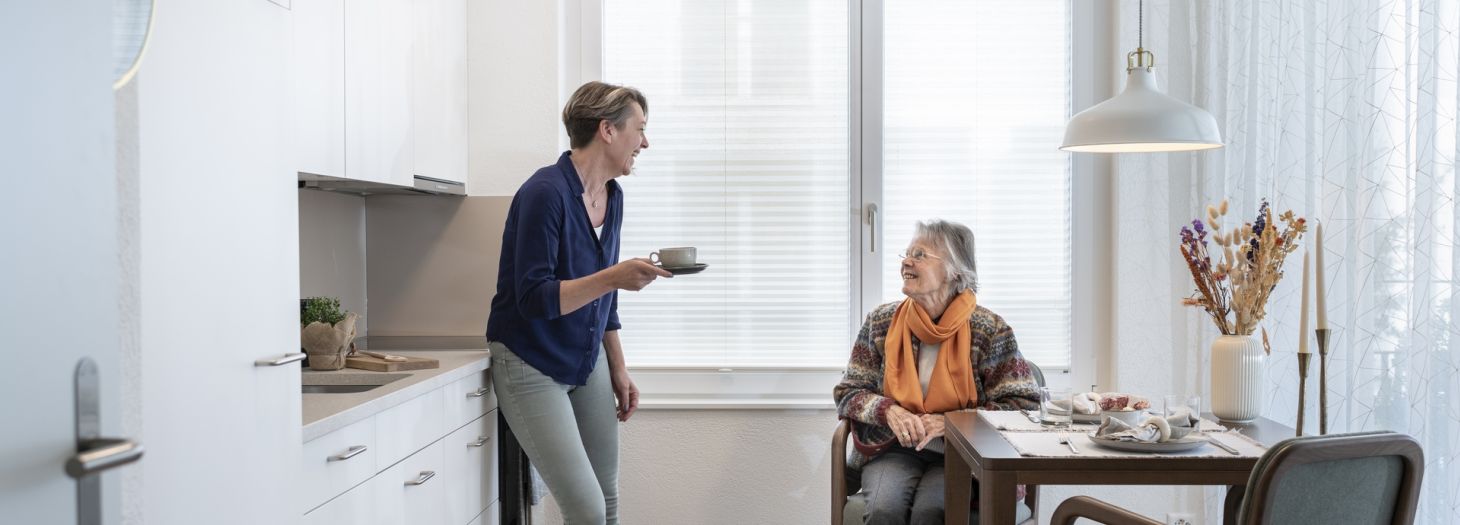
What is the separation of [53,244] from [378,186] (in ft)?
6.55

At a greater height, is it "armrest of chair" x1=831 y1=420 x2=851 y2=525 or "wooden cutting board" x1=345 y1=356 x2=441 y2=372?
"wooden cutting board" x1=345 y1=356 x2=441 y2=372

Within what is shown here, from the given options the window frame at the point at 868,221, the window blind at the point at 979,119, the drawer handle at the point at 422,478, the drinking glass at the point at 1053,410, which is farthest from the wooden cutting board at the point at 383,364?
the window blind at the point at 979,119

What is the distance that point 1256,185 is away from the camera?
2.67 meters

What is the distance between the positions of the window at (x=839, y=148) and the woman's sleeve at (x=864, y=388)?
0.56 m

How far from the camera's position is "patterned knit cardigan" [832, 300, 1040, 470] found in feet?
8.32

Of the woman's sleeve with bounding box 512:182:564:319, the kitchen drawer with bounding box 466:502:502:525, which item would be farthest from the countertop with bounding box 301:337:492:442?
the kitchen drawer with bounding box 466:502:502:525

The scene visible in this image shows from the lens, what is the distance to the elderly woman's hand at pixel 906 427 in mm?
2422

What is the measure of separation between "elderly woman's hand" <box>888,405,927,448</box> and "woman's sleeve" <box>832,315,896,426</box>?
→ 3cm

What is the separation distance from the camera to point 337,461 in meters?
1.79

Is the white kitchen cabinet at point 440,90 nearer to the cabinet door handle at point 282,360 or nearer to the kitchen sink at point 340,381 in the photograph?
the kitchen sink at point 340,381

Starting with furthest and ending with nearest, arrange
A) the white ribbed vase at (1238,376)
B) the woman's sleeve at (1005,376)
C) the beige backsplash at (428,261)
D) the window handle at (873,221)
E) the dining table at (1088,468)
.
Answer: the window handle at (873,221) < the beige backsplash at (428,261) < the woman's sleeve at (1005,376) < the white ribbed vase at (1238,376) < the dining table at (1088,468)

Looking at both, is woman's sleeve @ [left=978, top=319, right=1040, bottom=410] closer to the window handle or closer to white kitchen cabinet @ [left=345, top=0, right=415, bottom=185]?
the window handle

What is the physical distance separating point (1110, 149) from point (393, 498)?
6.14 ft

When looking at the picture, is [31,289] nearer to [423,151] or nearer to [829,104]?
[423,151]
